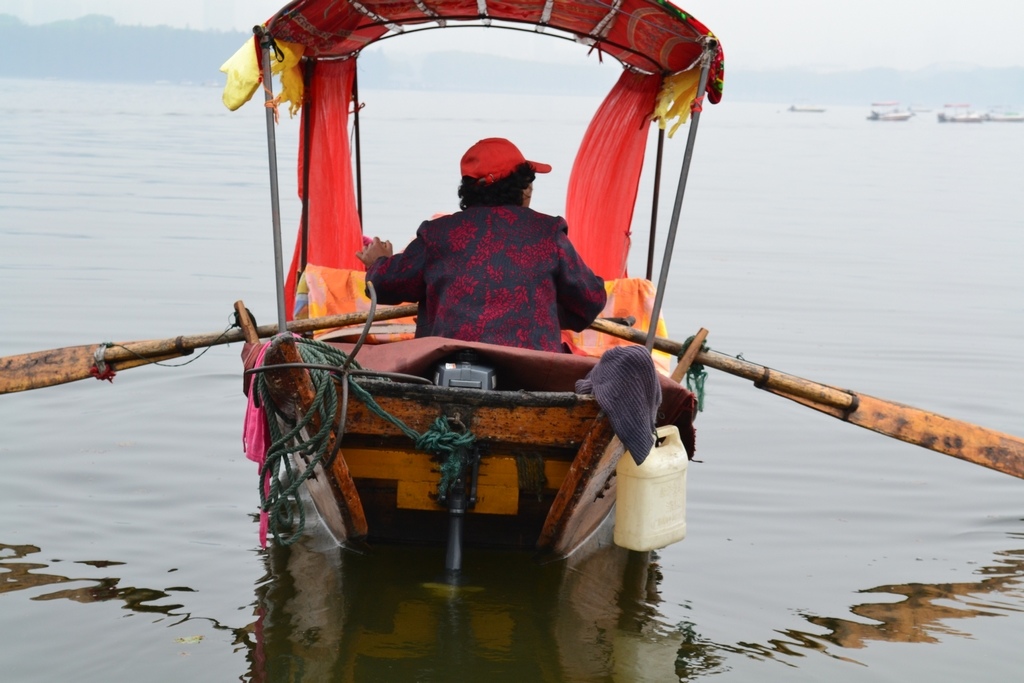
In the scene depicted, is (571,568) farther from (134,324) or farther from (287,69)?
(134,324)

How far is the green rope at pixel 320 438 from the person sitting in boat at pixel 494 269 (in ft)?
1.63

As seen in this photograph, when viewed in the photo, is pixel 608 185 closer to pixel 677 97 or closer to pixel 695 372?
pixel 677 97

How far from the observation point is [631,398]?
3451mm

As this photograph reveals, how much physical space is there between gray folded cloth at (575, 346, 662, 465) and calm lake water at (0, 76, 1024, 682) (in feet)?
2.75

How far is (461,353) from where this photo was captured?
151 inches

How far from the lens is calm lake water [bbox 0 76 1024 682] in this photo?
154 inches

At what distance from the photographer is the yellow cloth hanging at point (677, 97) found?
16.4ft

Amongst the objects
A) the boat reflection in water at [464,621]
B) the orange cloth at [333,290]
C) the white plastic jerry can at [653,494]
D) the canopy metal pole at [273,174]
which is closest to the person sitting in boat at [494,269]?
the canopy metal pole at [273,174]

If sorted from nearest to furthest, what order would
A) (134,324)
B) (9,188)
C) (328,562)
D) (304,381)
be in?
(304,381) → (328,562) → (134,324) → (9,188)

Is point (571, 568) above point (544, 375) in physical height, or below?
below

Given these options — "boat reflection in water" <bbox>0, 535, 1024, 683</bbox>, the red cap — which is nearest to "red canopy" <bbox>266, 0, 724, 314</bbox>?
the red cap

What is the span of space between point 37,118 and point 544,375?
32232 mm

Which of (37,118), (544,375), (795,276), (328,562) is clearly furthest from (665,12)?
(37,118)

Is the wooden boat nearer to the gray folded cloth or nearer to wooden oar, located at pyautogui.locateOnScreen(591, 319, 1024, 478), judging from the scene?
the gray folded cloth
